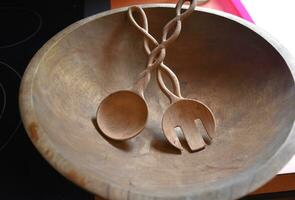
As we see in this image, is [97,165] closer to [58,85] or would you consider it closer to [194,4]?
[58,85]

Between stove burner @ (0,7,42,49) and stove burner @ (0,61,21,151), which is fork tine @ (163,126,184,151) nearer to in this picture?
stove burner @ (0,61,21,151)

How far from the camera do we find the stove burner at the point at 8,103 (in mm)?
557

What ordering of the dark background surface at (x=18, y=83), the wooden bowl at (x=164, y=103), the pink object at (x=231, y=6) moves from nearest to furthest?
1. the wooden bowl at (x=164, y=103)
2. the dark background surface at (x=18, y=83)
3. the pink object at (x=231, y=6)

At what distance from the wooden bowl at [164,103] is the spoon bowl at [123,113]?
19 mm

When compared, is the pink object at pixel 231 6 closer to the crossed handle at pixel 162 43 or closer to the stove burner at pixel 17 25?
the crossed handle at pixel 162 43

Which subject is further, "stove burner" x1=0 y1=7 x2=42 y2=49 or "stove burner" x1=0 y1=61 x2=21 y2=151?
"stove burner" x1=0 y1=7 x2=42 y2=49

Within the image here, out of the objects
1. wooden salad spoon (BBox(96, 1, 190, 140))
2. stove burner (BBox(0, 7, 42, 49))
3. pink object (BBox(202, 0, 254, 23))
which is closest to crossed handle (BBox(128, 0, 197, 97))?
wooden salad spoon (BBox(96, 1, 190, 140))

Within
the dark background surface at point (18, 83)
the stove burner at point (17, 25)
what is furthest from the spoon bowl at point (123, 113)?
the stove burner at point (17, 25)

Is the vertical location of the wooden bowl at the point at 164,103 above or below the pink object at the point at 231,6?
below

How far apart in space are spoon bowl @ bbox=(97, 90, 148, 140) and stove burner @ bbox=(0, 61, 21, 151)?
164 mm

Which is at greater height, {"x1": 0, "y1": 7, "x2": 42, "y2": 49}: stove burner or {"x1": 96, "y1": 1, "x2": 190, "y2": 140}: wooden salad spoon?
{"x1": 96, "y1": 1, "x2": 190, "y2": 140}: wooden salad spoon

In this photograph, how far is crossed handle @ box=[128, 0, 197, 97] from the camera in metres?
0.54

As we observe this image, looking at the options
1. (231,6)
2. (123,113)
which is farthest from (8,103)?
(231,6)

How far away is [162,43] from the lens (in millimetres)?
559
